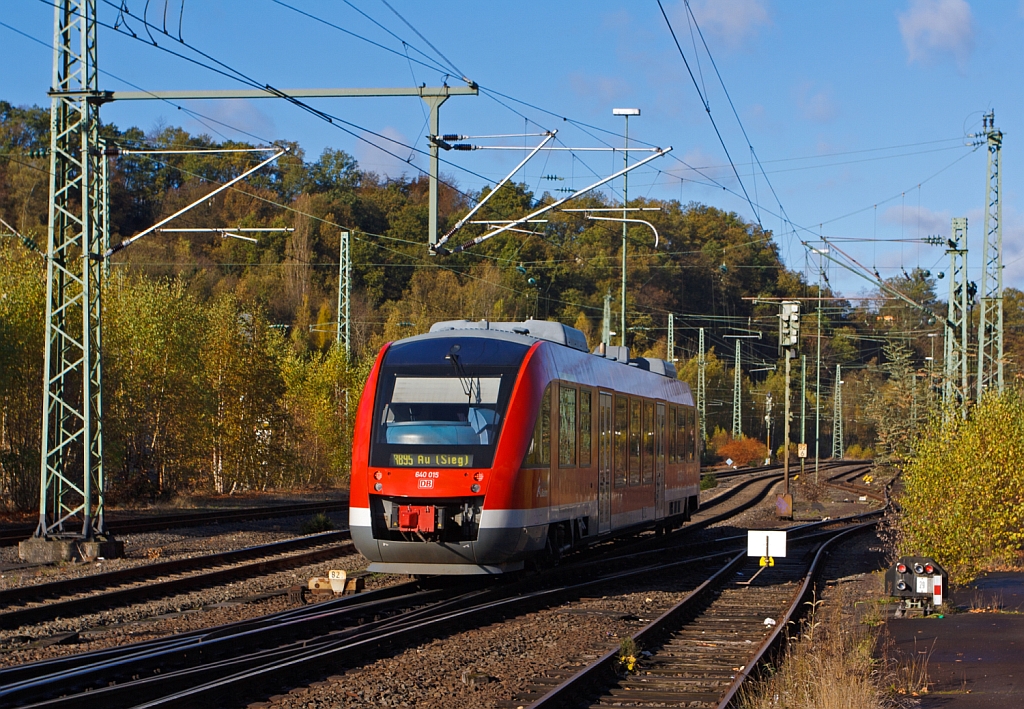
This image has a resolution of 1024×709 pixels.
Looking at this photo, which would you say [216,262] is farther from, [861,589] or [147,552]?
[861,589]

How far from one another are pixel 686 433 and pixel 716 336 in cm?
7604

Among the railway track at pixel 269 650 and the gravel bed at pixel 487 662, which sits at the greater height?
the railway track at pixel 269 650

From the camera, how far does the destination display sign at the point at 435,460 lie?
1430 cm

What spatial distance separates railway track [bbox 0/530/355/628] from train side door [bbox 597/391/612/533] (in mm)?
4500

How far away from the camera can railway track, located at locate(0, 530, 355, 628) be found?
43.0 feet

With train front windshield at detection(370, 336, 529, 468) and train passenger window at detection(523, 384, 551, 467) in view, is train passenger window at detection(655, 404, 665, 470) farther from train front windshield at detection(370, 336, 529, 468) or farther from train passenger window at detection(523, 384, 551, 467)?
train front windshield at detection(370, 336, 529, 468)

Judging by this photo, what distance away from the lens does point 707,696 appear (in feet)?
31.8

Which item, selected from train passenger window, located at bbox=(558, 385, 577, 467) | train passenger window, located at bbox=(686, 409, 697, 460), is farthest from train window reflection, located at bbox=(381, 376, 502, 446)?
train passenger window, located at bbox=(686, 409, 697, 460)

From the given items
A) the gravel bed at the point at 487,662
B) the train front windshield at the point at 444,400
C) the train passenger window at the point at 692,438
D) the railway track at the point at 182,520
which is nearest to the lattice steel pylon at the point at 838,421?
the train passenger window at the point at 692,438

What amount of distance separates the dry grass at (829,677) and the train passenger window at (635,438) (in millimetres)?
7005

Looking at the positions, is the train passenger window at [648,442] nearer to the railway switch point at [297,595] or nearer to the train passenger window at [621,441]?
the train passenger window at [621,441]

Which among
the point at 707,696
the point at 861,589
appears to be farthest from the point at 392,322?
the point at 707,696

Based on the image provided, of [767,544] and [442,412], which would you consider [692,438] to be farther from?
[442,412]

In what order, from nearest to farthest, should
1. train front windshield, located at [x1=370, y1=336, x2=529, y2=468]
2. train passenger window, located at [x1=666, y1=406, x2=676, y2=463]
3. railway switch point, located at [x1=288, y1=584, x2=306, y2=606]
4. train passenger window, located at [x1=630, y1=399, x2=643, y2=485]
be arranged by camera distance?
1. railway switch point, located at [x1=288, y1=584, x2=306, y2=606]
2. train front windshield, located at [x1=370, y1=336, x2=529, y2=468]
3. train passenger window, located at [x1=630, y1=399, x2=643, y2=485]
4. train passenger window, located at [x1=666, y1=406, x2=676, y2=463]
